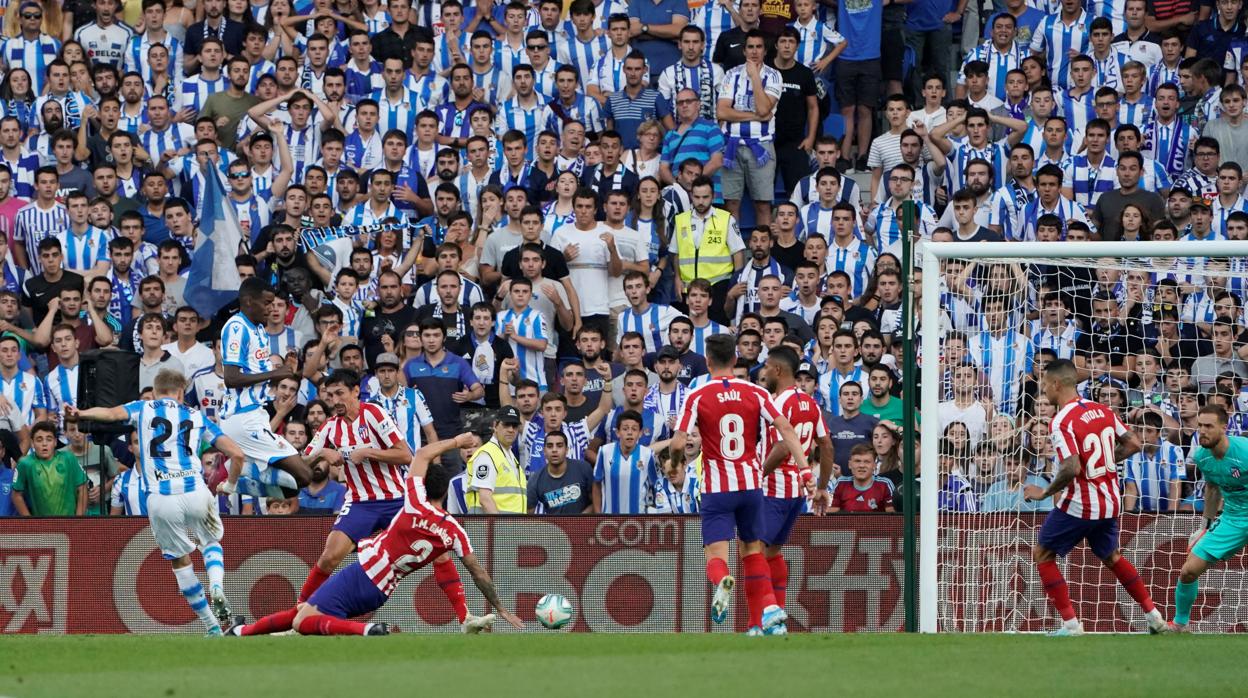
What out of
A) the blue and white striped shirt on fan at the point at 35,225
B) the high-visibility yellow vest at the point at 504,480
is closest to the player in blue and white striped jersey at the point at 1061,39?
the high-visibility yellow vest at the point at 504,480

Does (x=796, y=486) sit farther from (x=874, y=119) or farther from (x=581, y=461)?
(x=874, y=119)

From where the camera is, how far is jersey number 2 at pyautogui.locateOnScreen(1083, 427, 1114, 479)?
1245 centimetres

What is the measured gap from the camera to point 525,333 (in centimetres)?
1727

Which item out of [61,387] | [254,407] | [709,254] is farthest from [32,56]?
[709,254]

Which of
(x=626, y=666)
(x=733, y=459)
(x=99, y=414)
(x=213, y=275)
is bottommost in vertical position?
(x=626, y=666)

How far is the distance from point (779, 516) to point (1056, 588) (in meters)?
1.89

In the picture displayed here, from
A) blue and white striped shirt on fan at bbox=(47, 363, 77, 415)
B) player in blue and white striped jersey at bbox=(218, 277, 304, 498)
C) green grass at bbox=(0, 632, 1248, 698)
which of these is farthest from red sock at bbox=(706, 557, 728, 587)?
blue and white striped shirt on fan at bbox=(47, 363, 77, 415)

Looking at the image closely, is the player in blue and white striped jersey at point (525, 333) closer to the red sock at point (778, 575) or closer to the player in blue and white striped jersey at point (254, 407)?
the player in blue and white striped jersey at point (254, 407)

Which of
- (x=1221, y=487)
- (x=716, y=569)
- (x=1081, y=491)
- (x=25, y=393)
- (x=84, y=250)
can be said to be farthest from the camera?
(x=84, y=250)

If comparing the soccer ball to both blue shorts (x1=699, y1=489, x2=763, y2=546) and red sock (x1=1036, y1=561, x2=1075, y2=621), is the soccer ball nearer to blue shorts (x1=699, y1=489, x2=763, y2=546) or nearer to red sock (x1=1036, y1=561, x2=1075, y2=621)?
blue shorts (x1=699, y1=489, x2=763, y2=546)

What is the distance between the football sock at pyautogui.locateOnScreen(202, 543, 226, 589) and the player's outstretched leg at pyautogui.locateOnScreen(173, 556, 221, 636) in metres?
0.11

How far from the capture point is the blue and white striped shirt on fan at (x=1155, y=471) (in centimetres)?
1451

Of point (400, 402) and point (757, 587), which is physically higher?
point (400, 402)

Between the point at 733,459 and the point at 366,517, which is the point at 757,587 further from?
the point at 366,517
